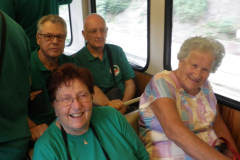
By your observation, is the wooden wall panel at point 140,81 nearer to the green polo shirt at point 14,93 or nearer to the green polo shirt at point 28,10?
the green polo shirt at point 28,10

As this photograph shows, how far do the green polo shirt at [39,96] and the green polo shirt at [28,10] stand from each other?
382 millimetres

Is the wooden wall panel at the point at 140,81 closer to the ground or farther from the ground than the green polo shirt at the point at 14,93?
closer to the ground

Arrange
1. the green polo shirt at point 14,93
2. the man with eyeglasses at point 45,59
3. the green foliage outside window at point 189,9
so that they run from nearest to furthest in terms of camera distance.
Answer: the green polo shirt at point 14,93 < the man with eyeglasses at point 45,59 < the green foliage outside window at point 189,9

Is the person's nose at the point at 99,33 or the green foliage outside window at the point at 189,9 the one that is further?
the person's nose at the point at 99,33

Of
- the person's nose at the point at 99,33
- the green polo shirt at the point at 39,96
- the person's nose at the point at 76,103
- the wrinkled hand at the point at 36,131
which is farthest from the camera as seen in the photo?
the person's nose at the point at 99,33

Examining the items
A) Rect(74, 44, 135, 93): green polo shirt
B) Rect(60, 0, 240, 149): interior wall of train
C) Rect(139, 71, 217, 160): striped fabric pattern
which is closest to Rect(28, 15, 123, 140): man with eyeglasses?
Rect(74, 44, 135, 93): green polo shirt

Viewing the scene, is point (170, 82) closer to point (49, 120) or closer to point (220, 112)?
point (220, 112)

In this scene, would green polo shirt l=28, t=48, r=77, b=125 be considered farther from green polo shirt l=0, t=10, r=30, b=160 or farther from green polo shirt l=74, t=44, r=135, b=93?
green polo shirt l=74, t=44, r=135, b=93

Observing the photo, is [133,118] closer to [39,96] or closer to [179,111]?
[179,111]

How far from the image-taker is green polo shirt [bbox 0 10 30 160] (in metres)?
1.09

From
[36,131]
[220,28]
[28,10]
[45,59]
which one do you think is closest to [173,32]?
[220,28]

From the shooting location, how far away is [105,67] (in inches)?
96.8

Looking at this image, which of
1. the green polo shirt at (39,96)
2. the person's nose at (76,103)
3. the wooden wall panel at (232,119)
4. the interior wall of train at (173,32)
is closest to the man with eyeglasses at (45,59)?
the green polo shirt at (39,96)

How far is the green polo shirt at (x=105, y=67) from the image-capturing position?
2.41 m
